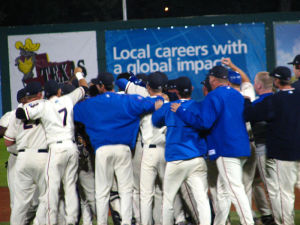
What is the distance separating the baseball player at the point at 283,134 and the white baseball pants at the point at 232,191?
0.44m

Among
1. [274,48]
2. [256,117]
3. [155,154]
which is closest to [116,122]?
[155,154]

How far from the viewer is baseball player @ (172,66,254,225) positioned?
258 inches

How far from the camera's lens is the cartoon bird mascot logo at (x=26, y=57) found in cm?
1700

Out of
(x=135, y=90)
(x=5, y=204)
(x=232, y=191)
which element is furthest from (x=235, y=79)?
(x=5, y=204)

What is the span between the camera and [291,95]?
267 inches

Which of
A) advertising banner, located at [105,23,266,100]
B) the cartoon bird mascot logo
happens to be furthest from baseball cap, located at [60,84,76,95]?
the cartoon bird mascot logo

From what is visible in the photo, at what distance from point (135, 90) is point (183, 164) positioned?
178 cm

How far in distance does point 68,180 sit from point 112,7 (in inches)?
1137

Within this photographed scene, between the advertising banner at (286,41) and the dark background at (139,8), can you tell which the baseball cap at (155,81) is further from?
the dark background at (139,8)

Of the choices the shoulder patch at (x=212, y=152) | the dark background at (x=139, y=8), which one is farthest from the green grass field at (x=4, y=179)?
the dark background at (x=139, y=8)

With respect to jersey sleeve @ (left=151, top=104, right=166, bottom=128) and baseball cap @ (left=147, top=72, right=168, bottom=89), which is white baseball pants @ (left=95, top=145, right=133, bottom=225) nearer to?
jersey sleeve @ (left=151, top=104, right=166, bottom=128)

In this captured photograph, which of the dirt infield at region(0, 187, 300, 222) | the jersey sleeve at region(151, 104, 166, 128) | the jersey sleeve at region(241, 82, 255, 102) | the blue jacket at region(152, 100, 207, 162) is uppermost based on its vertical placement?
the jersey sleeve at region(241, 82, 255, 102)

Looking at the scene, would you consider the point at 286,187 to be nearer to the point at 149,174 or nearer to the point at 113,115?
the point at 149,174

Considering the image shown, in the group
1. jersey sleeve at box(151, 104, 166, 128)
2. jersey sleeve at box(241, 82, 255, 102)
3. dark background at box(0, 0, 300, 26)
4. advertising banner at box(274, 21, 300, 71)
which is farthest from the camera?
dark background at box(0, 0, 300, 26)
